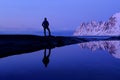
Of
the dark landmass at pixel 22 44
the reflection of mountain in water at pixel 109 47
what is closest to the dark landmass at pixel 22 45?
the dark landmass at pixel 22 44

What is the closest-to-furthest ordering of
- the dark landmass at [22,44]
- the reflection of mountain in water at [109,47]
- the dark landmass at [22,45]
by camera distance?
the reflection of mountain in water at [109,47], the dark landmass at [22,45], the dark landmass at [22,44]

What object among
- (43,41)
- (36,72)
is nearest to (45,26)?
(43,41)

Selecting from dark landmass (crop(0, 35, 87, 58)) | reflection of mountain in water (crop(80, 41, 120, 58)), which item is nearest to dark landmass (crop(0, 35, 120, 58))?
dark landmass (crop(0, 35, 87, 58))

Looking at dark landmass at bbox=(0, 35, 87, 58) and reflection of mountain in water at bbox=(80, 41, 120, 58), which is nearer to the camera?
reflection of mountain in water at bbox=(80, 41, 120, 58)

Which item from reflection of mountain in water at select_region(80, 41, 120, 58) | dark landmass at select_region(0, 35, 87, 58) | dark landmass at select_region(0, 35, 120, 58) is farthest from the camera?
dark landmass at select_region(0, 35, 120, 58)

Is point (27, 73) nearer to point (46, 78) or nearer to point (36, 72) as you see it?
point (36, 72)

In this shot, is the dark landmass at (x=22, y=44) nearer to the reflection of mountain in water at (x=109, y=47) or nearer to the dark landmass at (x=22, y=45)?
the dark landmass at (x=22, y=45)

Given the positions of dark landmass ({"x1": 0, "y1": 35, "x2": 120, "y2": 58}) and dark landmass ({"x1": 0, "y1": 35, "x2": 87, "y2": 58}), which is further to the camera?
dark landmass ({"x1": 0, "y1": 35, "x2": 120, "y2": 58})

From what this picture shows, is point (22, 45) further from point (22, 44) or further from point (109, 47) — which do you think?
point (109, 47)

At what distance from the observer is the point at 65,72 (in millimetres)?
13000

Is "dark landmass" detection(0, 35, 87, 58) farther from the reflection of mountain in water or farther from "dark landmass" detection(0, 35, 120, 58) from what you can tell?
the reflection of mountain in water

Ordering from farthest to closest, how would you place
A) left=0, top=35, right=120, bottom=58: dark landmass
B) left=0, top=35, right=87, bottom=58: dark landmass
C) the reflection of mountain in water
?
1. left=0, top=35, right=120, bottom=58: dark landmass
2. left=0, top=35, right=87, bottom=58: dark landmass
3. the reflection of mountain in water

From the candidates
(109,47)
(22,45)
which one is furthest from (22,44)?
(109,47)

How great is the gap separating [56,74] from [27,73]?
131cm
